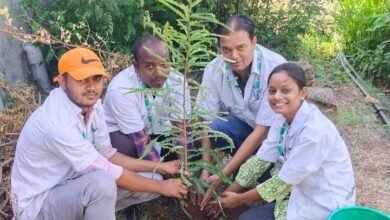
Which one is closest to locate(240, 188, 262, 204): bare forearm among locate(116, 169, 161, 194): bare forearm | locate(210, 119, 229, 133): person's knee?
locate(116, 169, 161, 194): bare forearm

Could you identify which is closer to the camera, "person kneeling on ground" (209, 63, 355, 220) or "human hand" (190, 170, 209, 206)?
"person kneeling on ground" (209, 63, 355, 220)

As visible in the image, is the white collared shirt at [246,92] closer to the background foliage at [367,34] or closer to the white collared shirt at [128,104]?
the white collared shirt at [128,104]

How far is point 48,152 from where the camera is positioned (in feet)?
8.29

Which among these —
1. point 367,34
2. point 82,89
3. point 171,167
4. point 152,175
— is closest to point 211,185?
point 171,167

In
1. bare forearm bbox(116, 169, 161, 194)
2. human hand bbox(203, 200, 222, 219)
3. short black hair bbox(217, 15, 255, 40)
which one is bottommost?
human hand bbox(203, 200, 222, 219)

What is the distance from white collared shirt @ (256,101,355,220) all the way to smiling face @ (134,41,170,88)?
82 centimetres

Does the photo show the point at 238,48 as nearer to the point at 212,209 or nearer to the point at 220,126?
the point at 220,126

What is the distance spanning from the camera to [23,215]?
2.58 m

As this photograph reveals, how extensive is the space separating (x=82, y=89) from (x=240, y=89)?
1123 mm

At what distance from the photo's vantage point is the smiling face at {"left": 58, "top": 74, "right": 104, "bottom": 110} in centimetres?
253

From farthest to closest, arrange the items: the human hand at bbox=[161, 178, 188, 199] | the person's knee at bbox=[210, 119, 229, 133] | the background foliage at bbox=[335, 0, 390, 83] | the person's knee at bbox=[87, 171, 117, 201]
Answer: the background foliage at bbox=[335, 0, 390, 83]
the person's knee at bbox=[210, 119, 229, 133]
the human hand at bbox=[161, 178, 188, 199]
the person's knee at bbox=[87, 171, 117, 201]

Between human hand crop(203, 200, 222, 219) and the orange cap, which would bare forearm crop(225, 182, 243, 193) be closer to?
human hand crop(203, 200, 222, 219)

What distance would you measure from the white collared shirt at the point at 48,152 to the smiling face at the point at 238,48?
2.98 feet

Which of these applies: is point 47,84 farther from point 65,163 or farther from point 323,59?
point 323,59
